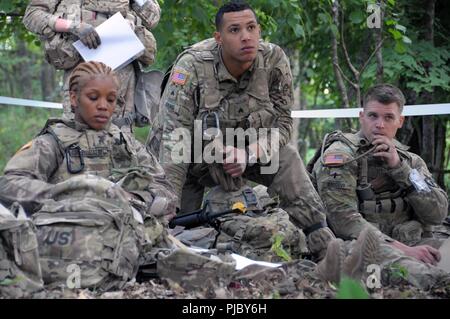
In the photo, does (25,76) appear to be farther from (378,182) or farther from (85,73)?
(85,73)

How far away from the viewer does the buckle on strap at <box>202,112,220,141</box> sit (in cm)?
607

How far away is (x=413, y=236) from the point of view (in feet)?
20.3


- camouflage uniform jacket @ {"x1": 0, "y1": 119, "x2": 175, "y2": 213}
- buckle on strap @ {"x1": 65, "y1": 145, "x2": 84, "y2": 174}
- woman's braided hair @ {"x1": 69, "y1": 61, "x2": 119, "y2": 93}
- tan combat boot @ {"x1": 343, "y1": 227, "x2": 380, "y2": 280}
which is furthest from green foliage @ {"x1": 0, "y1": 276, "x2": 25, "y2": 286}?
tan combat boot @ {"x1": 343, "y1": 227, "x2": 380, "y2": 280}

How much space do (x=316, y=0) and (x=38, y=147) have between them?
205 inches

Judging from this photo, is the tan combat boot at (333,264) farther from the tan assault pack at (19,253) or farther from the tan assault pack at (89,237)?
the tan assault pack at (19,253)

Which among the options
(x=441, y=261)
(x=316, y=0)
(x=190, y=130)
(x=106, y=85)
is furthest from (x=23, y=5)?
(x=441, y=261)

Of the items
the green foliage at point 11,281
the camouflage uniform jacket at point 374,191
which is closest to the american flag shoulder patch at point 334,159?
the camouflage uniform jacket at point 374,191

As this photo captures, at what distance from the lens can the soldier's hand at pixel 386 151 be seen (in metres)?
5.96

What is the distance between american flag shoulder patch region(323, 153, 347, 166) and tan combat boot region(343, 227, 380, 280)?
1.41 m

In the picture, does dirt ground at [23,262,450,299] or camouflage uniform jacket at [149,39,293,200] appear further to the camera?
camouflage uniform jacket at [149,39,293,200]

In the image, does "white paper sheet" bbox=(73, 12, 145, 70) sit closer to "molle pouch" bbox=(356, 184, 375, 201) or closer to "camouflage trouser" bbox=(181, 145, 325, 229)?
"camouflage trouser" bbox=(181, 145, 325, 229)

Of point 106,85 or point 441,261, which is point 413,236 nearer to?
point 441,261

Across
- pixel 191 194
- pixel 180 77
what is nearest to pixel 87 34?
pixel 180 77

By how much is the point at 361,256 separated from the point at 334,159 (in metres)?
1.57
